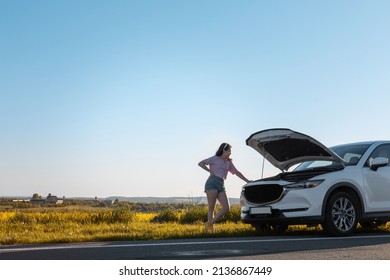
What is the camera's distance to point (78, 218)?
2075 cm

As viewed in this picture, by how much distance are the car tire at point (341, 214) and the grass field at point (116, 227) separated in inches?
47.8

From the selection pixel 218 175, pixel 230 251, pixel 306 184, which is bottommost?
pixel 230 251

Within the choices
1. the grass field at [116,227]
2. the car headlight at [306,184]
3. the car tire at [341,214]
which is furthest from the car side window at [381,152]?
the grass field at [116,227]

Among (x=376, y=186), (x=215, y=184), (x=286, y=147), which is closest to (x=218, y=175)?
(x=215, y=184)

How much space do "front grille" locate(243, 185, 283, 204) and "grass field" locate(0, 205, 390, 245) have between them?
2.37 feet

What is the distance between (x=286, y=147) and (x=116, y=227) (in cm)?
468

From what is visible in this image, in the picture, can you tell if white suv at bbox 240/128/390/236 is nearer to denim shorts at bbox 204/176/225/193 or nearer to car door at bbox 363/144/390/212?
car door at bbox 363/144/390/212

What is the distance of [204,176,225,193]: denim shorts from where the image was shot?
12078 millimetres

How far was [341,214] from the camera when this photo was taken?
11.2 metres

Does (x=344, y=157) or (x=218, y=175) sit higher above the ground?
(x=344, y=157)

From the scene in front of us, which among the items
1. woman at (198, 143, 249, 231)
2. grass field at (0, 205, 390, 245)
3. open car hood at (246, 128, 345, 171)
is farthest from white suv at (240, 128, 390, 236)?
grass field at (0, 205, 390, 245)

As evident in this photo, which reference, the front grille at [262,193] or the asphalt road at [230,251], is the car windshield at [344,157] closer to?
the front grille at [262,193]

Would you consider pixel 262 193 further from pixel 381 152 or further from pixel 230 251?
pixel 230 251

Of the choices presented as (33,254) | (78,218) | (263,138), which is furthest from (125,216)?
(33,254)
